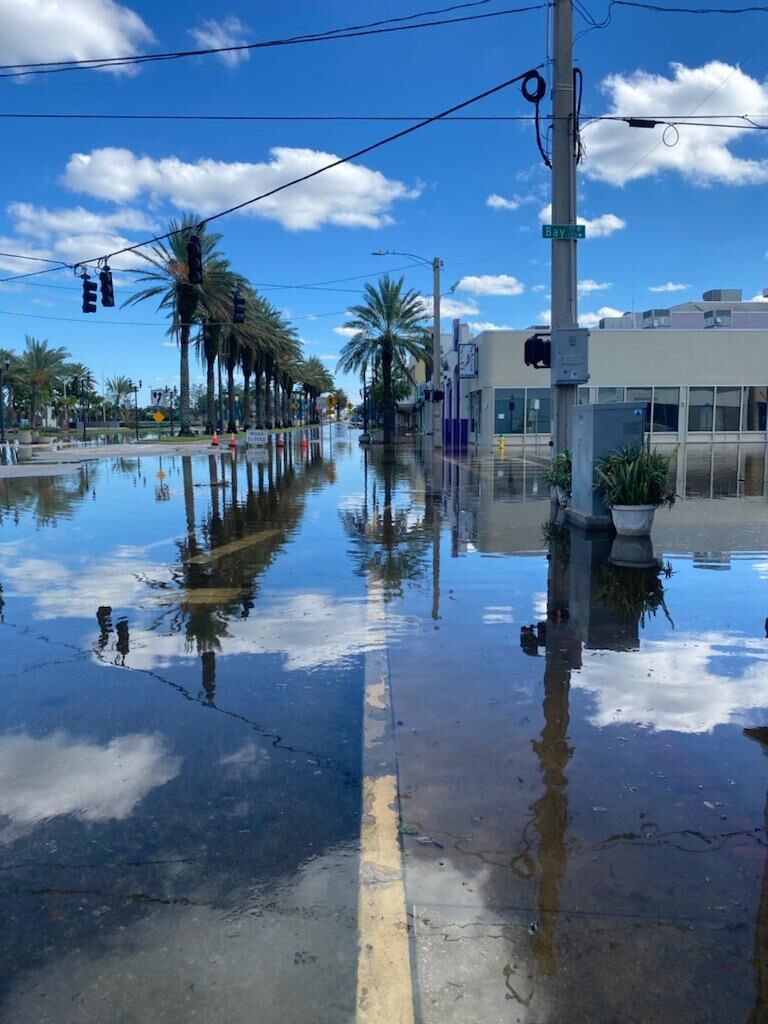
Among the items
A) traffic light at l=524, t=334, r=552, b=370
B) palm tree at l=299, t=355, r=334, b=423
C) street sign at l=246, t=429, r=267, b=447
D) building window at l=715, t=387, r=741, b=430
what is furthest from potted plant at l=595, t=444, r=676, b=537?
palm tree at l=299, t=355, r=334, b=423

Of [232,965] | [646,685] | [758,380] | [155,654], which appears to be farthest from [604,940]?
[758,380]

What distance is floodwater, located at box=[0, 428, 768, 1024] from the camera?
2746mm

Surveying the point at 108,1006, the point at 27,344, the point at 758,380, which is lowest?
the point at 108,1006

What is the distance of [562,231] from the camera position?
1369 centimetres

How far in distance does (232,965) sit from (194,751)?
1862 mm

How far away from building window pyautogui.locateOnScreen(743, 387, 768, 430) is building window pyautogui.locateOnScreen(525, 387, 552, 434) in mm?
9993

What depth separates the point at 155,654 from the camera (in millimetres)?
6461

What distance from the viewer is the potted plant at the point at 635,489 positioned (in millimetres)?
11234

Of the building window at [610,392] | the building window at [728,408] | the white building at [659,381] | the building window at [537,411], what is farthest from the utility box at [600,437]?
the building window at [728,408]

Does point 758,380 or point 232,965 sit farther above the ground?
point 758,380

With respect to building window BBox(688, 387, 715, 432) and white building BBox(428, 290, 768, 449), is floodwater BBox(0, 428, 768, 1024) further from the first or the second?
building window BBox(688, 387, 715, 432)

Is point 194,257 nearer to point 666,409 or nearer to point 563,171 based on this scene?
point 563,171

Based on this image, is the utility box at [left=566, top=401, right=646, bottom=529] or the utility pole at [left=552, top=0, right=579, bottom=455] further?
the utility pole at [left=552, top=0, right=579, bottom=455]

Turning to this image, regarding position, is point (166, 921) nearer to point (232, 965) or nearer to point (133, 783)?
point (232, 965)
